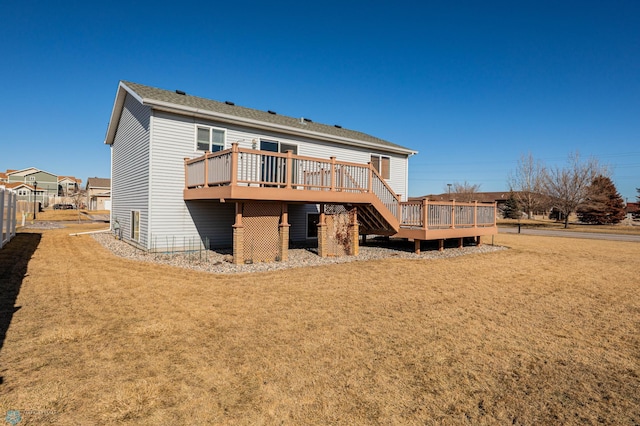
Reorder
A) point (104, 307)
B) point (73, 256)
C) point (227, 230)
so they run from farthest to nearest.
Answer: point (227, 230) < point (73, 256) < point (104, 307)

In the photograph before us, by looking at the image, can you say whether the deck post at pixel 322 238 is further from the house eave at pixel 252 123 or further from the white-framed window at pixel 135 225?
the white-framed window at pixel 135 225

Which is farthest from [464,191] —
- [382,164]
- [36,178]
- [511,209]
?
[36,178]

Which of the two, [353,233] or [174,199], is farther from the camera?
[353,233]

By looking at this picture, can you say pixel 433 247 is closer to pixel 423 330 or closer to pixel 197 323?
pixel 423 330

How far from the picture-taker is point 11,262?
378 inches

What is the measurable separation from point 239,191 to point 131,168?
7897mm

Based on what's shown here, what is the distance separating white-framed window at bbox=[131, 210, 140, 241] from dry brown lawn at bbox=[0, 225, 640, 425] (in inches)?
196

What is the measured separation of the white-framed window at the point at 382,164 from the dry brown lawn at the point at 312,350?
1095 centimetres

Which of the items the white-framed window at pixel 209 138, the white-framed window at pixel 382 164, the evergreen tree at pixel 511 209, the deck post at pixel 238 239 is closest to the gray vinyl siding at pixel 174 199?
the white-framed window at pixel 209 138

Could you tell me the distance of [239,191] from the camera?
31.1 feet

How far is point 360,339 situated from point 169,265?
23.9ft

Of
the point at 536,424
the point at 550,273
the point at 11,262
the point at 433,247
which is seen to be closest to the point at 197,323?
the point at 536,424

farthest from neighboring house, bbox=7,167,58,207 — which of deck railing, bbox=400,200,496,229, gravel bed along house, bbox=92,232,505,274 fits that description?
deck railing, bbox=400,200,496,229

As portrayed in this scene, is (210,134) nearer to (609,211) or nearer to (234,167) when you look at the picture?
(234,167)
